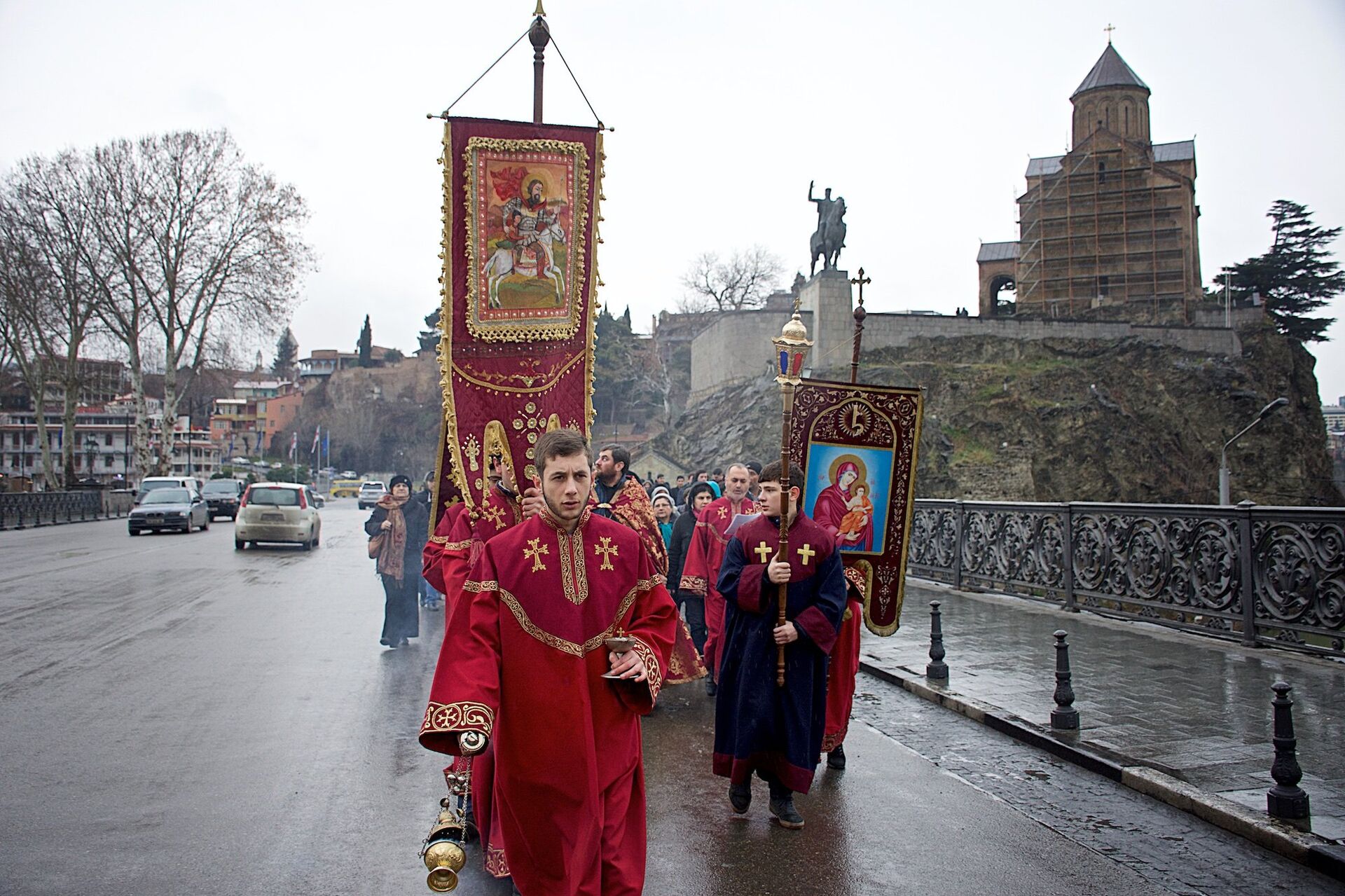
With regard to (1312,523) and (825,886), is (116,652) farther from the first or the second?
(1312,523)

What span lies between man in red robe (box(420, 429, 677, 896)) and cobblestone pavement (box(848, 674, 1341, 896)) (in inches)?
88.6

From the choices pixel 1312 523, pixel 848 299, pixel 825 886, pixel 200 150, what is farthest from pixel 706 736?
pixel 200 150

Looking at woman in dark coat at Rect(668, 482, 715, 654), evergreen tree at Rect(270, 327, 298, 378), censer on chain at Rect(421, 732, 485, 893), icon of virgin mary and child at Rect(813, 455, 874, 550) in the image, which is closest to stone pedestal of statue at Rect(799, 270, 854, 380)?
woman in dark coat at Rect(668, 482, 715, 654)

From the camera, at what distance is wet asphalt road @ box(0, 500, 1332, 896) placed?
4.47 metres

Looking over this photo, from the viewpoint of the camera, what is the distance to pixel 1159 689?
8.34 m

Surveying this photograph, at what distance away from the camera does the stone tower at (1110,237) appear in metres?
60.9

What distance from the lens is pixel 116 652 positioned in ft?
32.2

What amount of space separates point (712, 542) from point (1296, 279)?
234 feet

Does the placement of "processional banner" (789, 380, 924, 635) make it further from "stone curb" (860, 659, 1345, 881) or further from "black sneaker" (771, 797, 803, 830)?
"black sneaker" (771, 797, 803, 830)

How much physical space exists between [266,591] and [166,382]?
35.8 metres

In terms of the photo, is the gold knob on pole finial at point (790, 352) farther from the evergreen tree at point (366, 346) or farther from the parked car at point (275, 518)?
the evergreen tree at point (366, 346)

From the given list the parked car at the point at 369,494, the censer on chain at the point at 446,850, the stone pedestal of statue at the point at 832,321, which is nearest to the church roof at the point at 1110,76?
the stone pedestal of statue at the point at 832,321

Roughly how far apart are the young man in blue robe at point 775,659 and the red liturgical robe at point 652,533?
1931mm

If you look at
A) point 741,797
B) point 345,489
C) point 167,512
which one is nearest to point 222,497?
point 167,512
